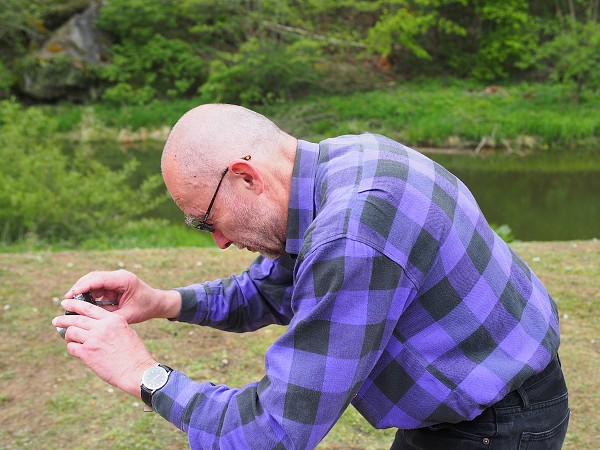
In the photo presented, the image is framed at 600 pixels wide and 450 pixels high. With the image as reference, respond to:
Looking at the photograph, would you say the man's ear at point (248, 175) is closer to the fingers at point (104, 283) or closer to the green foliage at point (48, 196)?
the fingers at point (104, 283)

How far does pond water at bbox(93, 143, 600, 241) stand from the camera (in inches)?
405

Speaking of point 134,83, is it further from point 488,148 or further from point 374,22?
point 488,148

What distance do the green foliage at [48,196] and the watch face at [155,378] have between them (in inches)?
261

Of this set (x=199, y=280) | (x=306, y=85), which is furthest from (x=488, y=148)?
(x=199, y=280)

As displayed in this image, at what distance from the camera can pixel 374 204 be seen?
138 cm

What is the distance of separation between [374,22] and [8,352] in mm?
20949

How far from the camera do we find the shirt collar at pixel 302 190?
5.07 feet

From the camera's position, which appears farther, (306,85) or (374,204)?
(306,85)

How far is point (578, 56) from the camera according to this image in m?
17.5

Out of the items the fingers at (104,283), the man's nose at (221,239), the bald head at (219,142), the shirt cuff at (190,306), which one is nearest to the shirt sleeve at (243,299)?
the shirt cuff at (190,306)

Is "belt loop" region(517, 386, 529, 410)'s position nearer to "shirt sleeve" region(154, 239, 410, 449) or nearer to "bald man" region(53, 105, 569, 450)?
"bald man" region(53, 105, 569, 450)

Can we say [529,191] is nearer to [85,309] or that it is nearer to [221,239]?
[221,239]

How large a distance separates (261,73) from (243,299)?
1787 cm

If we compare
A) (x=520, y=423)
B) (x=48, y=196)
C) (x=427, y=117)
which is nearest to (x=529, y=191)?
(x=427, y=117)
